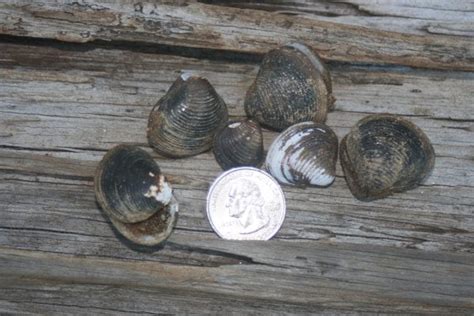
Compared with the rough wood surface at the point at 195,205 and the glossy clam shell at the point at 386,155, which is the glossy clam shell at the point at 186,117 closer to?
the rough wood surface at the point at 195,205

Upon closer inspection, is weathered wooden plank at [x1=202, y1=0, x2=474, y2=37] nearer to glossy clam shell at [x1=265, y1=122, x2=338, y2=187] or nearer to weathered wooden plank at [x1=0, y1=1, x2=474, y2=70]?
weathered wooden plank at [x1=0, y1=1, x2=474, y2=70]

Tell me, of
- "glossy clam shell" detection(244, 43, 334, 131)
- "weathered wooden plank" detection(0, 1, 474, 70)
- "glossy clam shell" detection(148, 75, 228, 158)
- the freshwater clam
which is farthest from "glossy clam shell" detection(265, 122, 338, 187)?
the freshwater clam

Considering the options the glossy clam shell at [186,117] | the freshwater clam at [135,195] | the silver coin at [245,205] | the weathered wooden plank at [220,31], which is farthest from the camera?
the weathered wooden plank at [220,31]

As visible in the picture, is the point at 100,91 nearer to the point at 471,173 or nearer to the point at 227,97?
the point at 227,97

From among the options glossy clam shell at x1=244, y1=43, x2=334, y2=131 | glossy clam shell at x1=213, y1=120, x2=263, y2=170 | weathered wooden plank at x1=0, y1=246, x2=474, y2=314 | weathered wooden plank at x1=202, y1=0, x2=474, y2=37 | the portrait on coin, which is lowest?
weathered wooden plank at x1=0, y1=246, x2=474, y2=314

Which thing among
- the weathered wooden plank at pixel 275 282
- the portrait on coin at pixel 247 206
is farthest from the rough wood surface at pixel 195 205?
the portrait on coin at pixel 247 206

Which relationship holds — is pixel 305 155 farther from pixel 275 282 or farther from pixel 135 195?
pixel 135 195
